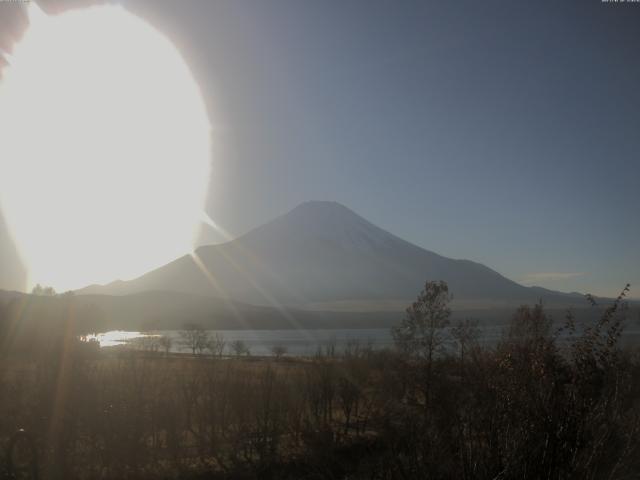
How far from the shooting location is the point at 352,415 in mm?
21000

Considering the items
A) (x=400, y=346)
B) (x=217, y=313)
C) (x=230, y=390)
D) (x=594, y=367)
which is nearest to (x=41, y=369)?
(x=230, y=390)

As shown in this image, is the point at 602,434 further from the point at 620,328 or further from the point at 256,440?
the point at 256,440

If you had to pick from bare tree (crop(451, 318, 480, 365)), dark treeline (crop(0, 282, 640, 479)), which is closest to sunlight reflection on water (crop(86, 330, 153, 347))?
dark treeline (crop(0, 282, 640, 479))

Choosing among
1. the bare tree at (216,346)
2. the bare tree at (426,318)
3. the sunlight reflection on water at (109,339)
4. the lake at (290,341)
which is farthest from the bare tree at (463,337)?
the bare tree at (216,346)

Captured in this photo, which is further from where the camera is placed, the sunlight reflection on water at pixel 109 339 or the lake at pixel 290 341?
the lake at pixel 290 341

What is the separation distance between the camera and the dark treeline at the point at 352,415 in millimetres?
4488

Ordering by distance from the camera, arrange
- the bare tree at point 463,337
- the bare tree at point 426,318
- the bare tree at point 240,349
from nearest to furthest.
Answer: the bare tree at point 463,337, the bare tree at point 426,318, the bare tree at point 240,349

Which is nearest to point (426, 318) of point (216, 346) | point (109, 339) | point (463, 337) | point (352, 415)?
point (352, 415)

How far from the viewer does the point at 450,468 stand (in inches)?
177

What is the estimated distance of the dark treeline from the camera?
14.7 feet

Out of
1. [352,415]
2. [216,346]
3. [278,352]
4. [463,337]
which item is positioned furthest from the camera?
[216,346]

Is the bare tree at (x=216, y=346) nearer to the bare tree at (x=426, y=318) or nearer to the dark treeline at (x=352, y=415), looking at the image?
the bare tree at (x=426, y=318)

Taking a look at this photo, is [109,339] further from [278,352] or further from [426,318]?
[426,318]

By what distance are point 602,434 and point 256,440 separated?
11.8 m
